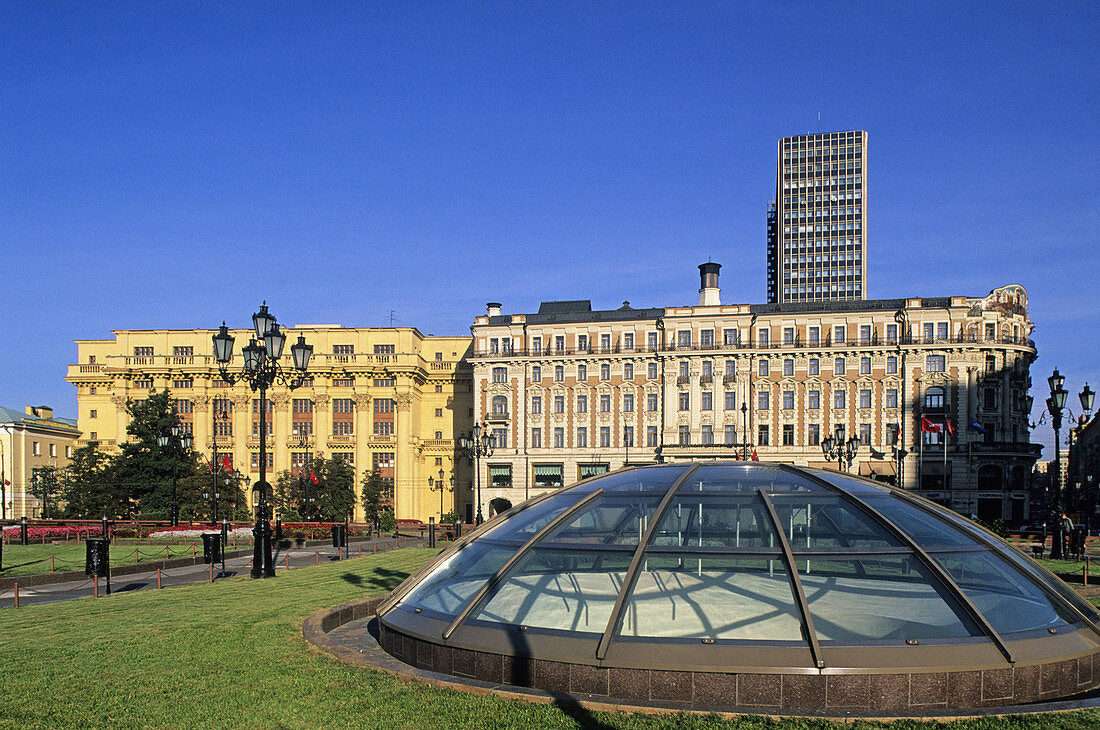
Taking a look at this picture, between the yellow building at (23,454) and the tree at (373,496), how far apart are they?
32.7 m

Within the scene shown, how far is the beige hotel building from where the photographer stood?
54.7m

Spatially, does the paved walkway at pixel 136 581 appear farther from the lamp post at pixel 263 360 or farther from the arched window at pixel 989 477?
Answer: the arched window at pixel 989 477

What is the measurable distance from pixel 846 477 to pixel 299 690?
672cm

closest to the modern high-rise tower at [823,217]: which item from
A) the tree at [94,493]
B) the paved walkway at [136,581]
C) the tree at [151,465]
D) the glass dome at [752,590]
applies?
the tree at [151,465]

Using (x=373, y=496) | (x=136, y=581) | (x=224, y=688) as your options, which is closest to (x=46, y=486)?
(x=373, y=496)

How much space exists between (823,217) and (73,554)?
324 feet

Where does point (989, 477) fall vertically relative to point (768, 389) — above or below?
below

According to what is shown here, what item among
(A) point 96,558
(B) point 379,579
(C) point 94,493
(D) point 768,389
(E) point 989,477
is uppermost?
(D) point 768,389

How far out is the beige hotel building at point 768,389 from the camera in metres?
54.7

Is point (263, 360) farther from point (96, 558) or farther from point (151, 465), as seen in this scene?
point (151, 465)

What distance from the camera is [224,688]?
A: 24.8ft

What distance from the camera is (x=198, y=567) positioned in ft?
78.6

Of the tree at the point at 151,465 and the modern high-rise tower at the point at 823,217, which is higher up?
the modern high-rise tower at the point at 823,217

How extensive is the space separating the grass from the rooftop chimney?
53439 millimetres
